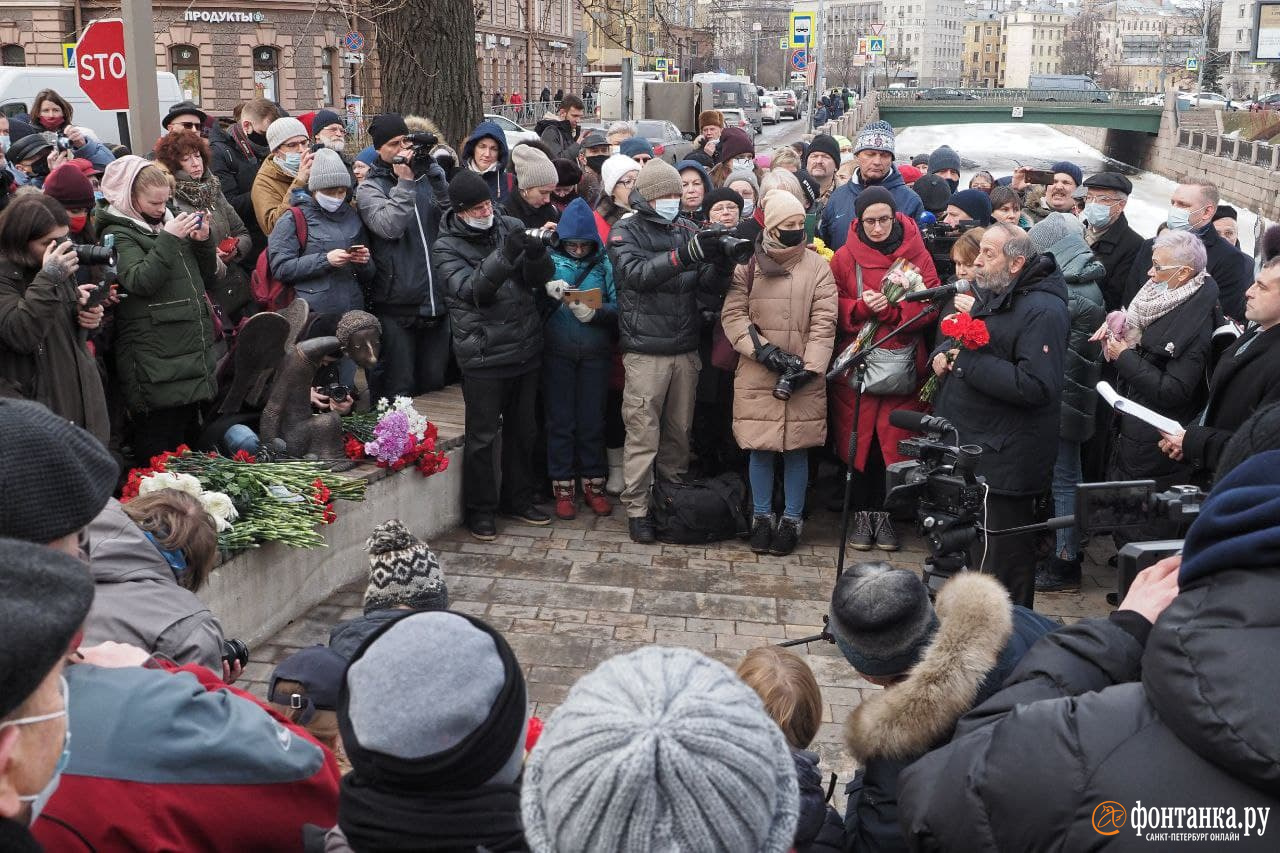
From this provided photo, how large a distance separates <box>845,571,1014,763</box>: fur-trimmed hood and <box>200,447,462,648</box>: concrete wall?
125 inches

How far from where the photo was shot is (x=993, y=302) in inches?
217

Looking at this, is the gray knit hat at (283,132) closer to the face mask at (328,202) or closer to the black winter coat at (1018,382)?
the face mask at (328,202)

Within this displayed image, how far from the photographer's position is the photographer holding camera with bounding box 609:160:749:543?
6.56m

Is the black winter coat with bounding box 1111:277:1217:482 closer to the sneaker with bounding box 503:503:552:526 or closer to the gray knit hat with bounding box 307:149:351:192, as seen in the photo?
the sneaker with bounding box 503:503:552:526

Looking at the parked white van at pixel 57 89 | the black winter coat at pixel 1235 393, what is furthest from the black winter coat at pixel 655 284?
the parked white van at pixel 57 89

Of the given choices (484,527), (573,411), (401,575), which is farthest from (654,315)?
(401,575)

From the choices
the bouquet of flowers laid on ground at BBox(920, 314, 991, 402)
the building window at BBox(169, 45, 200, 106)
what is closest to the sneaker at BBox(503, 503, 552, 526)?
the bouquet of flowers laid on ground at BBox(920, 314, 991, 402)

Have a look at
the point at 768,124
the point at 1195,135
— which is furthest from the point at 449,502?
the point at 768,124

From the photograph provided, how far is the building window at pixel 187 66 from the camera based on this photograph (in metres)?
38.5

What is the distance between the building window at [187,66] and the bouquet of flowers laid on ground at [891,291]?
37.0 m

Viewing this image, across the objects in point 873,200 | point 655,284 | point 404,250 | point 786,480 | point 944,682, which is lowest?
point 786,480

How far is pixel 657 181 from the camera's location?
21.7ft

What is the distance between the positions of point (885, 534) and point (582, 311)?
2.22 meters

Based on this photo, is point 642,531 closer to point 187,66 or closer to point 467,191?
point 467,191
